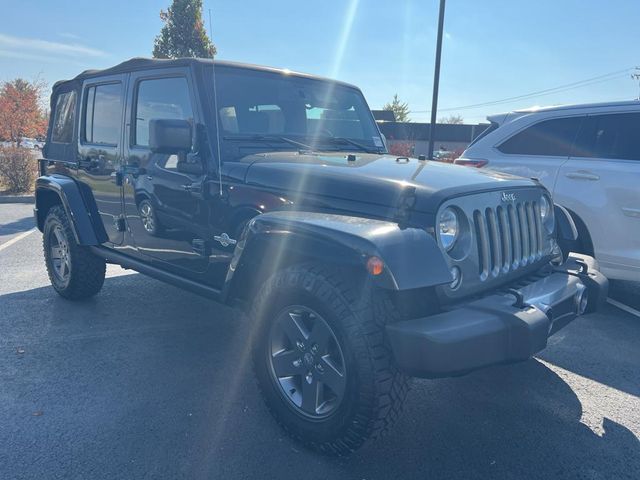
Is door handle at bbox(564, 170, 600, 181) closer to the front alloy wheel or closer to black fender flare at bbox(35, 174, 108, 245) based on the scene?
the front alloy wheel

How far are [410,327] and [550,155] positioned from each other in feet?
11.9

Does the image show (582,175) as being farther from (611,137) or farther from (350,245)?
(350,245)

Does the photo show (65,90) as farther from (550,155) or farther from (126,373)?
(550,155)

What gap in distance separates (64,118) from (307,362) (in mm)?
3769

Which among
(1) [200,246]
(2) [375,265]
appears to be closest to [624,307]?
(2) [375,265]

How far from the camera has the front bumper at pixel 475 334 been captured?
2.05m

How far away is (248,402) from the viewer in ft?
9.91

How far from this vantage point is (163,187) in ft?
11.3

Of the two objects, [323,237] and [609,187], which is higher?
[609,187]

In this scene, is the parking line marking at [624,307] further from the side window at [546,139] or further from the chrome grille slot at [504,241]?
the chrome grille slot at [504,241]

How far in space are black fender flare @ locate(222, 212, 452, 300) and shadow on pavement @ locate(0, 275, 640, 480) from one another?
37.6 inches

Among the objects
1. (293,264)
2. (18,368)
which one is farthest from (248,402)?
(18,368)

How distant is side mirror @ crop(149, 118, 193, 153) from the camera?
288 centimetres

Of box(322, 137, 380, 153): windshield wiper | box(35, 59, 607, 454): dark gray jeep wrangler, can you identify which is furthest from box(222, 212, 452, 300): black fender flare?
box(322, 137, 380, 153): windshield wiper
